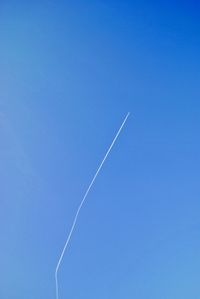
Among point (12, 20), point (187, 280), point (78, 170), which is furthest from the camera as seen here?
point (12, 20)

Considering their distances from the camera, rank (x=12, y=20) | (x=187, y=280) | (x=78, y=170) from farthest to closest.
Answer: (x=12, y=20) < (x=78, y=170) < (x=187, y=280)

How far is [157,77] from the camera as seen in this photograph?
1175mm

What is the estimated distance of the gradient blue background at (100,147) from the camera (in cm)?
116

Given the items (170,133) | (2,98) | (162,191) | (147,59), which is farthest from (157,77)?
(2,98)

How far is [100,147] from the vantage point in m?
1.23

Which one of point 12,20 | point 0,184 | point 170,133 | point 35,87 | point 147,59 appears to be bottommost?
point 0,184

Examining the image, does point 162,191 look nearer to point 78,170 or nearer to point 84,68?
point 78,170

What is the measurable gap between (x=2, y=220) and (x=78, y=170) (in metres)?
0.41

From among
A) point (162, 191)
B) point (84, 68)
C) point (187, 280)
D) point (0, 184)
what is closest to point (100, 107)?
point (84, 68)

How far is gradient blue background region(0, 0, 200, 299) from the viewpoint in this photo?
1.16 m

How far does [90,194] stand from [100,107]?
1.16ft

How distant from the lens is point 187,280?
1.15m

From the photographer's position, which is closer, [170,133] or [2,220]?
[170,133]

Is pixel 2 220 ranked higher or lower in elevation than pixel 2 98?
lower
